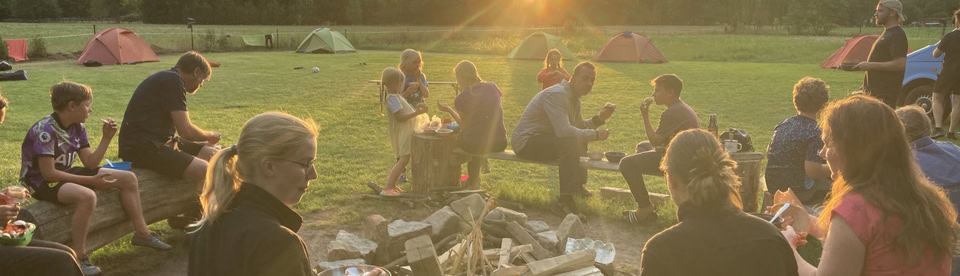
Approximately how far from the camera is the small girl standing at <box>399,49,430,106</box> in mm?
8219

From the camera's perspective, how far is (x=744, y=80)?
771 inches

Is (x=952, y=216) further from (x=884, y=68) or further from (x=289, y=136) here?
(x=884, y=68)

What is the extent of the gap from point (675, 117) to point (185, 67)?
416 cm

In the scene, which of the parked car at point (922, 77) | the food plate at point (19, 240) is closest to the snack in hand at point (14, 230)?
the food plate at point (19, 240)

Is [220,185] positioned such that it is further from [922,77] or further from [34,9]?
[34,9]

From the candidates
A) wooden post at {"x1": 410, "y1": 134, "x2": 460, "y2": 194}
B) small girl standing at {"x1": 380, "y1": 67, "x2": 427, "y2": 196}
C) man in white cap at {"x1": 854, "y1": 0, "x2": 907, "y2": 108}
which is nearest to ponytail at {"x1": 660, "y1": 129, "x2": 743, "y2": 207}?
wooden post at {"x1": 410, "y1": 134, "x2": 460, "y2": 194}

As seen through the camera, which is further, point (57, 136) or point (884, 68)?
point (884, 68)

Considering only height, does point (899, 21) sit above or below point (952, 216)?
above

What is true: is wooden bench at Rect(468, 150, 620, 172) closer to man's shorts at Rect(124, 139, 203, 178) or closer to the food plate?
man's shorts at Rect(124, 139, 203, 178)

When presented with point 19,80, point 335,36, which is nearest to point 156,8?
point 335,36

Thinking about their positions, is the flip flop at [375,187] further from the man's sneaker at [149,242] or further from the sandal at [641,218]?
the sandal at [641,218]

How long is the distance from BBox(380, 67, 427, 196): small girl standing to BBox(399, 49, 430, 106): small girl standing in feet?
1.86

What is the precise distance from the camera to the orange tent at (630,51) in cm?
2738

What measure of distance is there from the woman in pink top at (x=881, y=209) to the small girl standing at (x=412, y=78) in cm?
593
